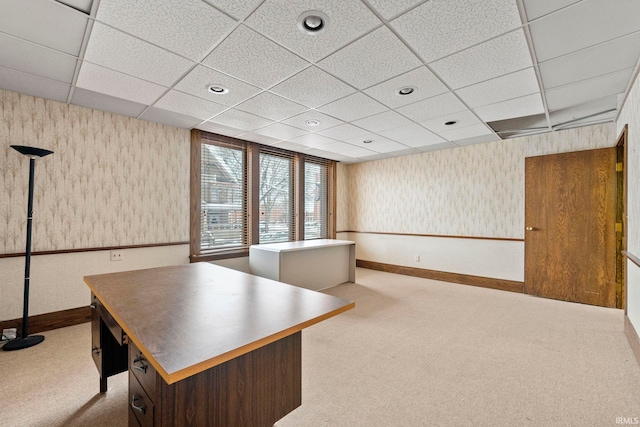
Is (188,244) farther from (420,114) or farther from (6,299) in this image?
(420,114)

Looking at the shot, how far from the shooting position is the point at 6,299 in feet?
9.42

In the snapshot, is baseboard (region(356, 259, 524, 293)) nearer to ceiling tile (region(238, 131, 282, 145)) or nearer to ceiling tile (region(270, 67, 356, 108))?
ceiling tile (region(238, 131, 282, 145))

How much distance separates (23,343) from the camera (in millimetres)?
2646

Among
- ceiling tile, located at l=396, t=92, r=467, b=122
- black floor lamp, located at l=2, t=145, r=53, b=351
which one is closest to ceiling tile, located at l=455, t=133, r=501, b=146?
ceiling tile, located at l=396, t=92, r=467, b=122

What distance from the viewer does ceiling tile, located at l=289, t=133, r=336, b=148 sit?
441cm

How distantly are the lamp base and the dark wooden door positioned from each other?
6.09 meters

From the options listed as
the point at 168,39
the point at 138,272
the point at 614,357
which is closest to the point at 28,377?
the point at 138,272

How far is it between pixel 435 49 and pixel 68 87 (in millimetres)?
3286

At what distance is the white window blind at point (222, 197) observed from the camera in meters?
4.33

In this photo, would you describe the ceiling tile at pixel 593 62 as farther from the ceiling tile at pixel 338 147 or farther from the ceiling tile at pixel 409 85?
the ceiling tile at pixel 338 147

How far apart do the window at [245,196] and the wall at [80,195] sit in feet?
1.00

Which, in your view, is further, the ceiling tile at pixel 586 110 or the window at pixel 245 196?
the window at pixel 245 196

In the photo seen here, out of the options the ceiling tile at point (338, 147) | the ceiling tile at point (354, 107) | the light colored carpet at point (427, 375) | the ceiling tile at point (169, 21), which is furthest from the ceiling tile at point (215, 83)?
the light colored carpet at point (427, 375)

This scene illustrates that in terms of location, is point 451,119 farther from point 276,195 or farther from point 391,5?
point 276,195
